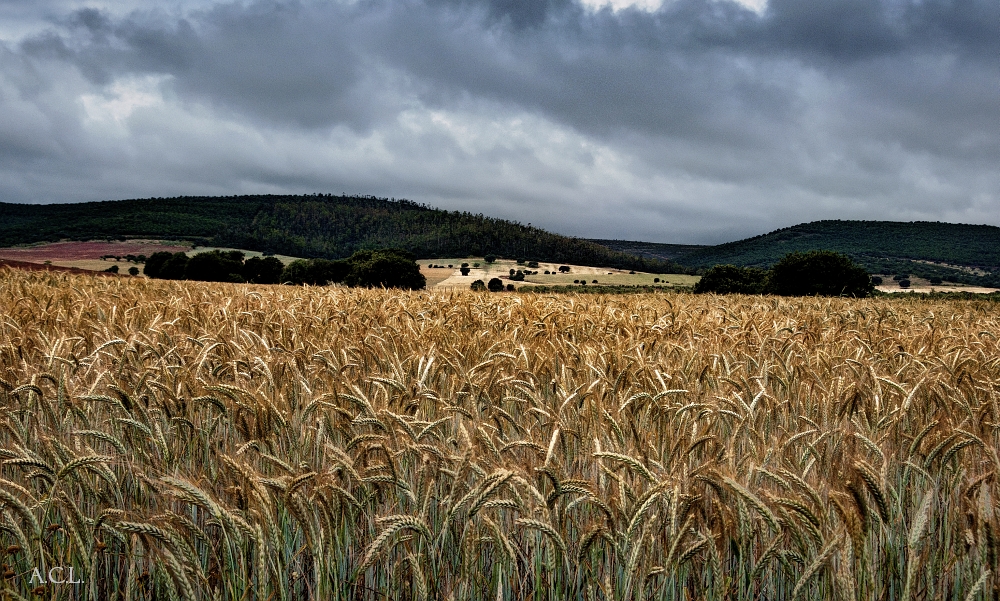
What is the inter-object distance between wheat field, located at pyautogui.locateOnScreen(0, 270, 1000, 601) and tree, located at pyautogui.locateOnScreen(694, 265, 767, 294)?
61316 millimetres

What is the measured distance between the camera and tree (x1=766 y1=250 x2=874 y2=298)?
50.4 m

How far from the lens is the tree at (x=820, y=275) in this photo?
165 ft

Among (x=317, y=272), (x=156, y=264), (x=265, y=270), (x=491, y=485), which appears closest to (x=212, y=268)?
(x=265, y=270)

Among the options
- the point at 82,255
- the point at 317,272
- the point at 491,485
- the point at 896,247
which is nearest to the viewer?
the point at 491,485

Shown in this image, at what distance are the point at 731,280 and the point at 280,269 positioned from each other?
55.8 m

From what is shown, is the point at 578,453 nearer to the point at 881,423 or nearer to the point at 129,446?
the point at 881,423

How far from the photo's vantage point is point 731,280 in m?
62.7

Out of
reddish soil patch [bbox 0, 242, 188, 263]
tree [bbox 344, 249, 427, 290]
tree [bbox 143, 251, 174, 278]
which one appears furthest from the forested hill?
tree [bbox 344, 249, 427, 290]

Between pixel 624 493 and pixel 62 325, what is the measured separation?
6.38m

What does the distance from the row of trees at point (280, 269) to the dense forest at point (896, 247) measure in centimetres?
9575

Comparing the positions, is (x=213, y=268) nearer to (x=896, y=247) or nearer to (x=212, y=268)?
(x=212, y=268)

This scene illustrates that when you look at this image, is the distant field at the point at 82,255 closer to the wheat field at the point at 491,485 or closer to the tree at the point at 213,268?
the tree at the point at 213,268

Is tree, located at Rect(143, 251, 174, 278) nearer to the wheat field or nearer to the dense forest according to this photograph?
the wheat field

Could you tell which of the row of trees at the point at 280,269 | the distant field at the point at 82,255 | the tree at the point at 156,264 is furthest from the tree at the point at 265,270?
the distant field at the point at 82,255
